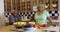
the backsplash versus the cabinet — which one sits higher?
the cabinet

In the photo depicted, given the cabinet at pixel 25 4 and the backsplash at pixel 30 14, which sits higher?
the cabinet at pixel 25 4

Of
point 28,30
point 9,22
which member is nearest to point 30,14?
Result: point 9,22

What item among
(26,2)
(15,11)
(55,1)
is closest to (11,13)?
(15,11)

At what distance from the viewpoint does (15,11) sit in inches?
217

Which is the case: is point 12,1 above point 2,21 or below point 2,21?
above

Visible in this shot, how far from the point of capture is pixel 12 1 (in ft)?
18.6

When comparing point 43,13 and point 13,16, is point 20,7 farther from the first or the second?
point 43,13

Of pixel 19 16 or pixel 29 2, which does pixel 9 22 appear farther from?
pixel 29 2

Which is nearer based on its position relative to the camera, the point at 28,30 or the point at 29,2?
the point at 28,30

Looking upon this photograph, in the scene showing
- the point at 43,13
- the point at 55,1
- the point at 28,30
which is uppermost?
the point at 55,1

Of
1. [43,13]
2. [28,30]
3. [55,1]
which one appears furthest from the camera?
[55,1]

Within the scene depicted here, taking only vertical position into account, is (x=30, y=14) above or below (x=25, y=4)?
below

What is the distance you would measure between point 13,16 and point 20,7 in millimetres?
477

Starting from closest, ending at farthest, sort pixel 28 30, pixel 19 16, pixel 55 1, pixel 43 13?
pixel 28 30 → pixel 43 13 → pixel 55 1 → pixel 19 16
